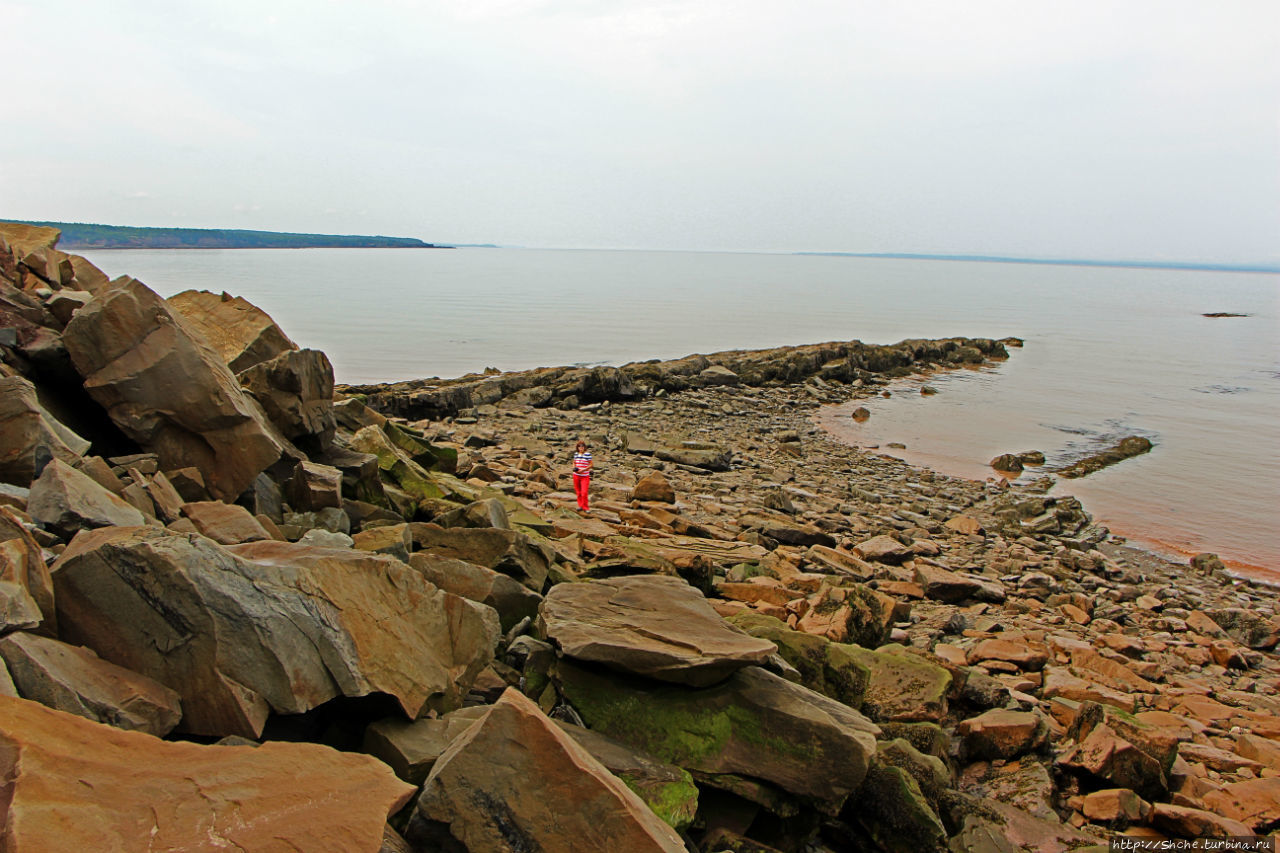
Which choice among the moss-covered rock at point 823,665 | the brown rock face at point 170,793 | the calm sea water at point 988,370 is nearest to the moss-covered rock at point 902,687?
the moss-covered rock at point 823,665

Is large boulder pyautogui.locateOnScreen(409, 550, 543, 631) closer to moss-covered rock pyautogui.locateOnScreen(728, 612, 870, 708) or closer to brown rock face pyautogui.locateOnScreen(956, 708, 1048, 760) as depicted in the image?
moss-covered rock pyautogui.locateOnScreen(728, 612, 870, 708)

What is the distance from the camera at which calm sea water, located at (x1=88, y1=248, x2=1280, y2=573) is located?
2164 cm

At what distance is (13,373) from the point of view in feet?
23.5

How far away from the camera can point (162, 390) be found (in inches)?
295

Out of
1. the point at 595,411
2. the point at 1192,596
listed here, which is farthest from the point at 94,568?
the point at 595,411

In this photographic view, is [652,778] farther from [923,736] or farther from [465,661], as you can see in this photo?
[923,736]

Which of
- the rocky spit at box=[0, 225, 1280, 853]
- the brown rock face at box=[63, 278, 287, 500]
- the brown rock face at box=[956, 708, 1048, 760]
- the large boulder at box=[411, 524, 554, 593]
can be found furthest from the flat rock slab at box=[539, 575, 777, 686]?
the brown rock face at box=[63, 278, 287, 500]

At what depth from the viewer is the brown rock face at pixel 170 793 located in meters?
2.97

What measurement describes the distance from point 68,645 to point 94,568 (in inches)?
16.3

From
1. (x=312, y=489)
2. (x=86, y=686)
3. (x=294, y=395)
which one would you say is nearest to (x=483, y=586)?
(x=312, y=489)

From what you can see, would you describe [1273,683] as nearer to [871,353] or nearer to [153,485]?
[153,485]

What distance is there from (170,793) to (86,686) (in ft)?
3.32

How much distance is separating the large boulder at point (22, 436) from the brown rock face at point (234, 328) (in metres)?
4.25

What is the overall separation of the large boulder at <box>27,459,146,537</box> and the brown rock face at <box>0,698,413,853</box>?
2.02m
